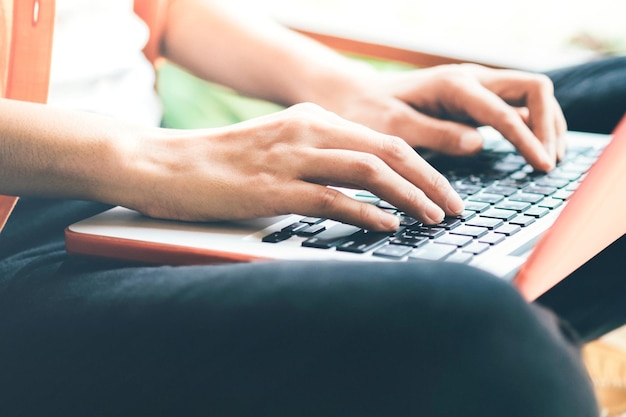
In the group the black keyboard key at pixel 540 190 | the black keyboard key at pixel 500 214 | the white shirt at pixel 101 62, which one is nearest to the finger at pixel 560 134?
the black keyboard key at pixel 540 190

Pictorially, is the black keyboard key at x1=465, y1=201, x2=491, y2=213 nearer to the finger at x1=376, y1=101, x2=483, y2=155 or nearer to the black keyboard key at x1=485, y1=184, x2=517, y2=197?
the black keyboard key at x1=485, y1=184, x2=517, y2=197

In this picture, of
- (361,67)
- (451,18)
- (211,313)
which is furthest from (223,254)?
(451,18)

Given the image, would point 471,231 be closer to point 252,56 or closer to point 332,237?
point 332,237

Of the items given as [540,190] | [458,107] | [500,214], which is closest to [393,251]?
[500,214]

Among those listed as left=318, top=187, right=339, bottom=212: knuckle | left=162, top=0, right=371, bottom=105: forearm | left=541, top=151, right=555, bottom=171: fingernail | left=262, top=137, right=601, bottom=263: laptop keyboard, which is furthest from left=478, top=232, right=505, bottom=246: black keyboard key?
left=162, top=0, right=371, bottom=105: forearm

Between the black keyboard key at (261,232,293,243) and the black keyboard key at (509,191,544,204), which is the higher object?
the black keyboard key at (509,191,544,204)

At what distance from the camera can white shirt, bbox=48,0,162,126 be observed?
67 cm

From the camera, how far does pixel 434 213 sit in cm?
51

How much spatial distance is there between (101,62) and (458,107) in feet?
1.17

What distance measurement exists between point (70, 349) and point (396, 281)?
0.21m

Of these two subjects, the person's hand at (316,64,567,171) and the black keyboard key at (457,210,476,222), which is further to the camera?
the person's hand at (316,64,567,171)

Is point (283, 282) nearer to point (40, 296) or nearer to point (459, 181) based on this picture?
point (40, 296)

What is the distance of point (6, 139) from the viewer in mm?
511

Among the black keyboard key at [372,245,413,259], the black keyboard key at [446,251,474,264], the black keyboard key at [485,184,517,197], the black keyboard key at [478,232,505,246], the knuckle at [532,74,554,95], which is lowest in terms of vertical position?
the black keyboard key at [372,245,413,259]
